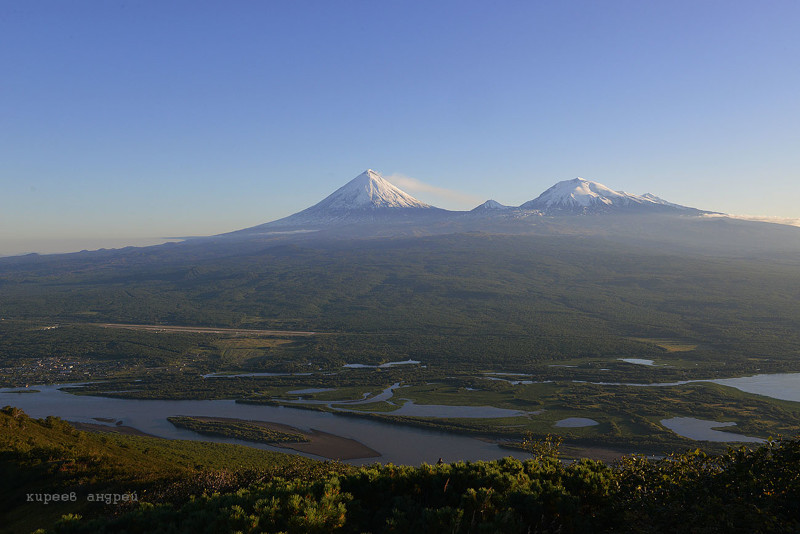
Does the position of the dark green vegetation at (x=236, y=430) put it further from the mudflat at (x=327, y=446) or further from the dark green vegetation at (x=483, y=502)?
the dark green vegetation at (x=483, y=502)

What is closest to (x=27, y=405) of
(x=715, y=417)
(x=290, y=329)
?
(x=290, y=329)

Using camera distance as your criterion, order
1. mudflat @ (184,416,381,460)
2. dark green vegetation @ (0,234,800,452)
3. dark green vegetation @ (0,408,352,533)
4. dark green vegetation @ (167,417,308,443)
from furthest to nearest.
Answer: dark green vegetation @ (0,234,800,452) → dark green vegetation @ (167,417,308,443) → mudflat @ (184,416,381,460) → dark green vegetation @ (0,408,352,533)

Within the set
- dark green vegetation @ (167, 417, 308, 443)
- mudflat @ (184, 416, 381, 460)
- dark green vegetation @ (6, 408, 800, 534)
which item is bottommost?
mudflat @ (184, 416, 381, 460)

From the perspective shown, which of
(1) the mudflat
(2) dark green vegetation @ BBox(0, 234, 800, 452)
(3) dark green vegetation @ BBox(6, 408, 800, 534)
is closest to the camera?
(3) dark green vegetation @ BBox(6, 408, 800, 534)

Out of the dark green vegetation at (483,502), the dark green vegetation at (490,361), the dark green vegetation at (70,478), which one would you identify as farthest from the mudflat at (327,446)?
the dark green vegetation at (483,502)

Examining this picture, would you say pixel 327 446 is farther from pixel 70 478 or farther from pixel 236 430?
pixel 70 478

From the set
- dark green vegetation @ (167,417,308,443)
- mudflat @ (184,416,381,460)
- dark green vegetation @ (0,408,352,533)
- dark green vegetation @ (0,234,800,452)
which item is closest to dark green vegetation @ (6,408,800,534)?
dark green vegetation @ (0,408,352,533)

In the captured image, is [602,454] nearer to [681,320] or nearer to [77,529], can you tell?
[77,529]

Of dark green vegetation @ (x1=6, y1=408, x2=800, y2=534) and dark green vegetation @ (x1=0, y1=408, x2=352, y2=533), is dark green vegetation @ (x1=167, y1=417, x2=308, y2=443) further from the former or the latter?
dark green vegetation @ (x1=6, y1=408, x2=800, y2=534)
